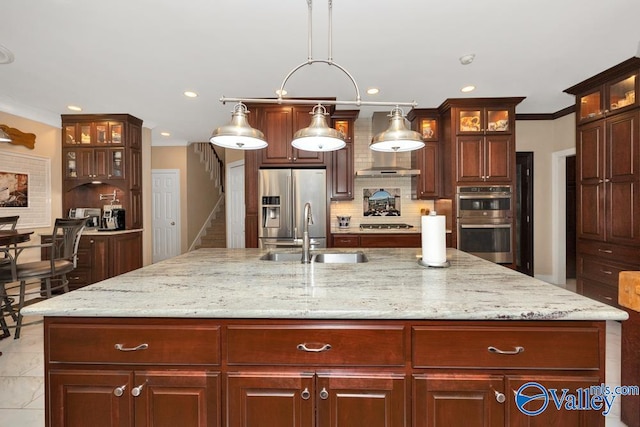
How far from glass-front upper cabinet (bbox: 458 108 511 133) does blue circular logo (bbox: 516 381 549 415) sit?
3642 millimetres

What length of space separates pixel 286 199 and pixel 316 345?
291cm

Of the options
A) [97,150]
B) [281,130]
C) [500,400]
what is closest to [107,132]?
[97,150]

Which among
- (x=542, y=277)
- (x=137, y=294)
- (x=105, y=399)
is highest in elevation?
(x=137, y=294)

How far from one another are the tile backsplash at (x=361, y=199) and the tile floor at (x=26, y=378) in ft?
8.62

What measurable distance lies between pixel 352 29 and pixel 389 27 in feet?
0.98

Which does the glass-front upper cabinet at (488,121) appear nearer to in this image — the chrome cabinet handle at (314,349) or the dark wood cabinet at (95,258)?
the chrome cabinet handle at (314,349)

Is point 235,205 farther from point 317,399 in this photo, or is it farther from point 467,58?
point 317,399

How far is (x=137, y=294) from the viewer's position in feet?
3.83

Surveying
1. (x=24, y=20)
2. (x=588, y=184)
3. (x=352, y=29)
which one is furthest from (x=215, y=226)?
(x=588, y=184)

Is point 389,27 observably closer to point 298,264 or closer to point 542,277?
point 298,264

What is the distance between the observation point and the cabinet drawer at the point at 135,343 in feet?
3.40

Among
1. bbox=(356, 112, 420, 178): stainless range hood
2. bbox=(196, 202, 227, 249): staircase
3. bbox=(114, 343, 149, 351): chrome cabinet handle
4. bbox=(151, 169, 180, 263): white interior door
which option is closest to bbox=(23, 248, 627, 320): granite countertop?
bbox=(114, 343, 149, 351): chrome cabinet handle

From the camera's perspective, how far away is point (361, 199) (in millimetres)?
4832

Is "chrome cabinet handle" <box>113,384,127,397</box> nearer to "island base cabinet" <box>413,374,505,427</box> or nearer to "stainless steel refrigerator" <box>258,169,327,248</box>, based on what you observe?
"island base cabinet" <box>413,374,505,427</box>
